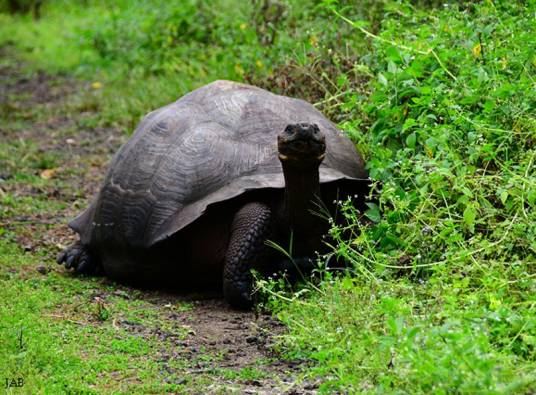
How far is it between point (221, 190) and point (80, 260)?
46.1 inches

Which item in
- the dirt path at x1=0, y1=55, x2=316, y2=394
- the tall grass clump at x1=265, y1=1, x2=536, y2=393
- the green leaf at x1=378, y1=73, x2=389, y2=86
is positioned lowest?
the dirt path at x1=0, y1=55, x2=316, y2=394

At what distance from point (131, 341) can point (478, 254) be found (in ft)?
4.97

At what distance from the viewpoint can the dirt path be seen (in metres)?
3.87

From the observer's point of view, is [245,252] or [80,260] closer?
[245,252]

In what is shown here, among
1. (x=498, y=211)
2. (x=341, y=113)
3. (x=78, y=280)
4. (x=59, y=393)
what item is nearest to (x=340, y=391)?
(x=59, y=393)

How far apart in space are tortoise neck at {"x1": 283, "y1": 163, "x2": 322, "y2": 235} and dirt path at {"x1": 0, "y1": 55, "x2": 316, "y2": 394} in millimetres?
520

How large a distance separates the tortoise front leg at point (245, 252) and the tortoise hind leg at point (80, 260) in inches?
44.2

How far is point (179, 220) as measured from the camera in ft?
16.1

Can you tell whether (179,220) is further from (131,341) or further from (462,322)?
(462,322)

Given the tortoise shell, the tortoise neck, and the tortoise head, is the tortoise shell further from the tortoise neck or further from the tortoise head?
the tortoise head

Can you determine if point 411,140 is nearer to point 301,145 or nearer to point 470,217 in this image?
point 301,145

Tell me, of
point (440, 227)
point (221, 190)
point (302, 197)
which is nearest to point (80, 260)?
point (221, 190)

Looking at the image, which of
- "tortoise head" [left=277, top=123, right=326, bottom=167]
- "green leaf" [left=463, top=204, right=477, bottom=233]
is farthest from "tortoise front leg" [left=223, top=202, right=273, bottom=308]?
"green leaf" [left=463, top=204, right=477, bottom=233]

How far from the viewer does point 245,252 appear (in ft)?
15.6
